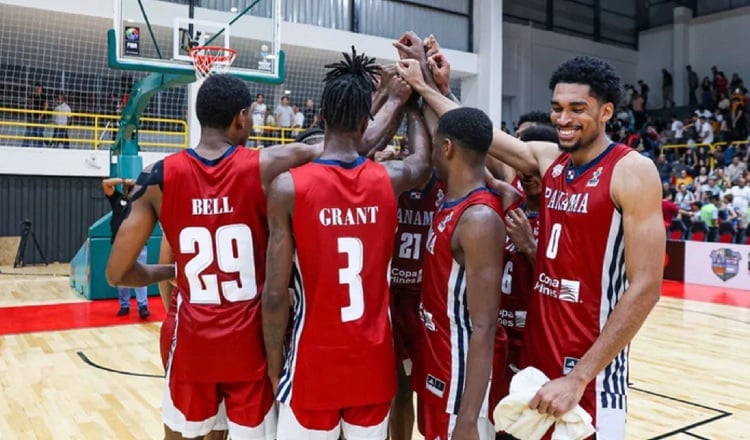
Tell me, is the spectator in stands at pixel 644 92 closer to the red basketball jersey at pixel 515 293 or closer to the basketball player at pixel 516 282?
the basketball player at pixel 516 282

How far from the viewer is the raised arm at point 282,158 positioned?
245 cm

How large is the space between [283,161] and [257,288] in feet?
Result: 1.67

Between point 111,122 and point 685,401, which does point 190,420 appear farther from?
point 111,122

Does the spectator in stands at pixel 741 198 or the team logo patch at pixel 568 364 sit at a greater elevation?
the spectator in stands at pixel 741 198

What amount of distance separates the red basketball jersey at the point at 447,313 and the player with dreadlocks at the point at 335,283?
18 cm

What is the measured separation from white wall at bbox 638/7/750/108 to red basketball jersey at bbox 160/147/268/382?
22945mm

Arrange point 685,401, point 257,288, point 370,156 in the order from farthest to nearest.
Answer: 1. point 685,401
2. point 370,156
3. point 257,288

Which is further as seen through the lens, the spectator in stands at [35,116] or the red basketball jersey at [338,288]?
the spectator in stands at [35,116]

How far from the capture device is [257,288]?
8.02 ft

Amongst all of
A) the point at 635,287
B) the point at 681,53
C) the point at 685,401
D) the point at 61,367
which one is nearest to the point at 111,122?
the point at 61,367

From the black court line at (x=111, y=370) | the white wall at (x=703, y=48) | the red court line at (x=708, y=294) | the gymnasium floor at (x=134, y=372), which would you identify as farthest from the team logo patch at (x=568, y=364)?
the white wall at (x=703, y=48)

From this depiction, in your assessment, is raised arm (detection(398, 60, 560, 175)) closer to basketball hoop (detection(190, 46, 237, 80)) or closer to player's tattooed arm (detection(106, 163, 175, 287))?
player's tattooed arm (detection(106, 163, 175, 287))

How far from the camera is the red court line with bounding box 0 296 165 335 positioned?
7.64 meters

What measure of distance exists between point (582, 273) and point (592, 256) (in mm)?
72
